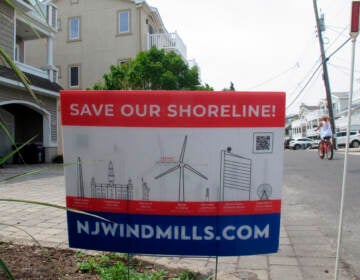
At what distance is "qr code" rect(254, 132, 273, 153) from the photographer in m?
2.39

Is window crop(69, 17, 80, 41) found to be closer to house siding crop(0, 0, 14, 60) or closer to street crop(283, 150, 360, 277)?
house siding crop(0, 0, 14, 60)

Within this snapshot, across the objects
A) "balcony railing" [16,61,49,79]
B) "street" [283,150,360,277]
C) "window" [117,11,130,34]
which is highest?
"window" [117,11,130,34]

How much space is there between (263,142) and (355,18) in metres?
1.27

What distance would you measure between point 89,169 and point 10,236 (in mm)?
2192

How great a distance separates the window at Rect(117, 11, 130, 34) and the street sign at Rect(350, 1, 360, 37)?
84.1ft

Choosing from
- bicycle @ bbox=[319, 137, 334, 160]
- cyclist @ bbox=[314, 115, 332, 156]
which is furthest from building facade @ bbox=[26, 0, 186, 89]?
bicycle @ bbox=[319, 137, 334, 160]

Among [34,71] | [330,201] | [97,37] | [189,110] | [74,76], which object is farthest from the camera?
[74,76]

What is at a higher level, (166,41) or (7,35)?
(166,41)

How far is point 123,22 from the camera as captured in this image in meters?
27.3

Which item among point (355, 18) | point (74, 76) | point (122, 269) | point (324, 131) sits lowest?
point (122, 269)

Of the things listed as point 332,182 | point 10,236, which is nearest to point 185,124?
point 10,236

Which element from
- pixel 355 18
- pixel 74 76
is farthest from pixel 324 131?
pixel 74 76

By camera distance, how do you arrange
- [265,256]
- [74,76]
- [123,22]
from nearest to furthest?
1. [265,256]
2. [123,22]
3. [74,76]

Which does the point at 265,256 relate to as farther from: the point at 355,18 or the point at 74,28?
the point at 74,28
